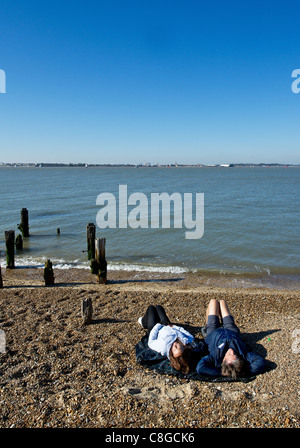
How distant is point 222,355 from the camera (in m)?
5.79

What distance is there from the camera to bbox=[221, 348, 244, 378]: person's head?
538 centimetres

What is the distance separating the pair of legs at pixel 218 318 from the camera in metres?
6.62

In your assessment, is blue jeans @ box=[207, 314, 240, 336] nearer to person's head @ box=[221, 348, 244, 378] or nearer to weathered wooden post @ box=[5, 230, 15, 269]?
person's head @ box=[221, 348, 244, 378]

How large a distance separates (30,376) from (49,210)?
93.0ft

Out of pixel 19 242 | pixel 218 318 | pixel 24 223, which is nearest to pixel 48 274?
pixel 19 242

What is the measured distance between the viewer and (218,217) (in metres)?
27.8

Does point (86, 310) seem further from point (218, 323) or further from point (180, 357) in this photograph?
point (218, 323)

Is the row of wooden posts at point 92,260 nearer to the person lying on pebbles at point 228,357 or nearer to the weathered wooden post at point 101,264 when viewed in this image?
the weathered wooden post at point 101,264

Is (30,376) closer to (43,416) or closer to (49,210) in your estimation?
(43,416)

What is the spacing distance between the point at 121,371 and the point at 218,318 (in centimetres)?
252

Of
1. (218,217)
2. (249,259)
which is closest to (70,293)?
(249,259)

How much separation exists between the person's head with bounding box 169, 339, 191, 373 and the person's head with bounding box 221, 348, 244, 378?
654 millimetres

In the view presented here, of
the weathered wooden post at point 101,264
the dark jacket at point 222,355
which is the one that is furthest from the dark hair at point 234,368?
the weathered wooden post at point 101,264

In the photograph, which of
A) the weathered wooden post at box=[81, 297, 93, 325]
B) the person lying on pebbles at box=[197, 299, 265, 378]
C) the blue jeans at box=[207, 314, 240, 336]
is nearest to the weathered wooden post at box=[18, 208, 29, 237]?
the weathered wooden post at box=[81, 297, 93, 325]
